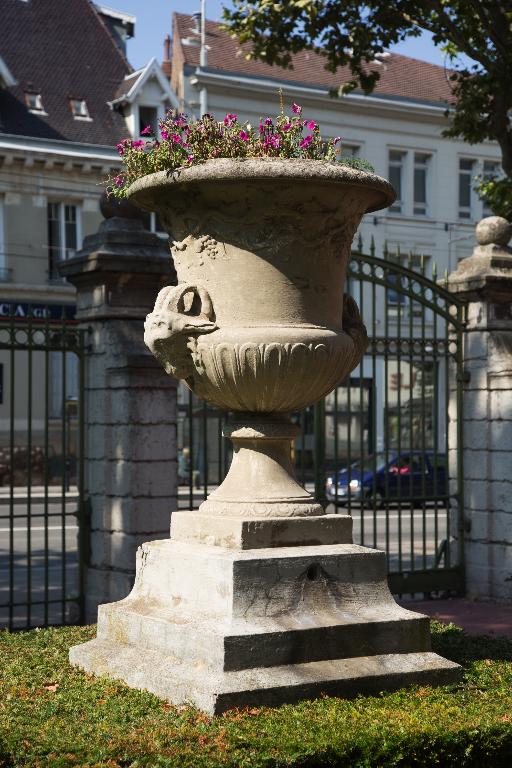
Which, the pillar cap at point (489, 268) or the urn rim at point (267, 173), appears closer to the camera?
the urn rim at point (267, 173)

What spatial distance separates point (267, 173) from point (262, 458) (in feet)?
5.07

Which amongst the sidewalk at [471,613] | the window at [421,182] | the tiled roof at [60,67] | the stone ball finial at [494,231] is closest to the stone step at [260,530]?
the sidewalk at [471,613]

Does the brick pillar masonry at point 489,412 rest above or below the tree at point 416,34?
below

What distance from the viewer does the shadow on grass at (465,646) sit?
6.47 meters

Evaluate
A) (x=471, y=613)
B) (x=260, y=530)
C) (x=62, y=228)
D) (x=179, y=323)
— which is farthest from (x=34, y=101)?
(x=260, y=530)

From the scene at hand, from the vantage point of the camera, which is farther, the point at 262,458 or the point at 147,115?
the point at 147,115

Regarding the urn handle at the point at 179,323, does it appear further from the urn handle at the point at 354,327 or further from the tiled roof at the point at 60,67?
the tiled roof at the point at 60,67

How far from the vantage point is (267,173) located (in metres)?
5.66

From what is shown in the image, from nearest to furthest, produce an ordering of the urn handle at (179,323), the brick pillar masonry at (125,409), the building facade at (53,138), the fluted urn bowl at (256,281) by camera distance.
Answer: the fluted urn bowl at (256,281) → the urn handle at (179,323) → the brick pillar masonry at (125,409) → the building facade at (53,138)

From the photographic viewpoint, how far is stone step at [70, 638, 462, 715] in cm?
520

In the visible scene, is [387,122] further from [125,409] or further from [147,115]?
[125,409]

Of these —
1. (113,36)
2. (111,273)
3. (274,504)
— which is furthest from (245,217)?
(113,36)

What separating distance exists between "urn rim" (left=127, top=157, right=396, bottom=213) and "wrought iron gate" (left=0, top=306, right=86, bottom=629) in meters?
2.66

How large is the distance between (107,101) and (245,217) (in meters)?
26.8
